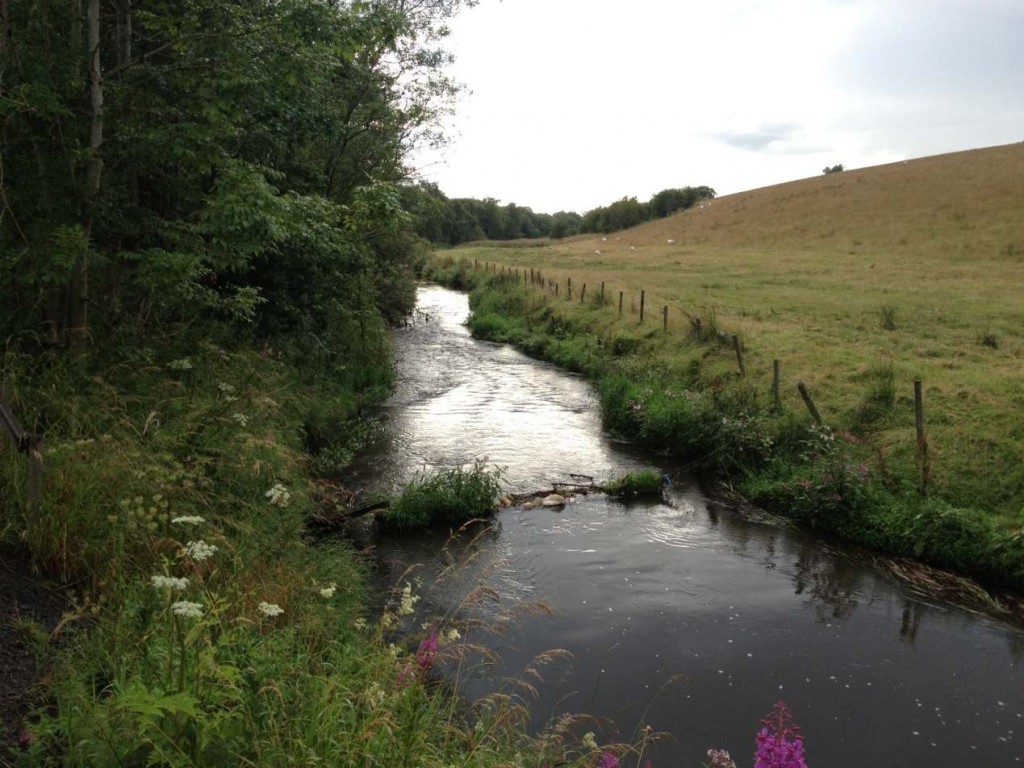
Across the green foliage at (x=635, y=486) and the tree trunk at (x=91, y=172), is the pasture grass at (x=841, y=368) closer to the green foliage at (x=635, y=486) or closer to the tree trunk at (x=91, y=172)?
the green foliage at (x=635, y=486)

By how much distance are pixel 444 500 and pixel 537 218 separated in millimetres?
154886

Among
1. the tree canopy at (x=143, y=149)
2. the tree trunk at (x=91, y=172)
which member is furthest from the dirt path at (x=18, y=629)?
the tree trunk at (x=91, y=172)

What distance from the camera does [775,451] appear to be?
12648mm

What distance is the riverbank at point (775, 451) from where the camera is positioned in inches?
375

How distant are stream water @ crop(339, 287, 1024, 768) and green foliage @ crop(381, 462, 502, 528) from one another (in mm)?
418

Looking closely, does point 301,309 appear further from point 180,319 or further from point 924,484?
point 924,484

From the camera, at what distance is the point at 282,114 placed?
1190 cm

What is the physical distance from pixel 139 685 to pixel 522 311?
1071 inches

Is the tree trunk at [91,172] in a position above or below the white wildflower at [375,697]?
above

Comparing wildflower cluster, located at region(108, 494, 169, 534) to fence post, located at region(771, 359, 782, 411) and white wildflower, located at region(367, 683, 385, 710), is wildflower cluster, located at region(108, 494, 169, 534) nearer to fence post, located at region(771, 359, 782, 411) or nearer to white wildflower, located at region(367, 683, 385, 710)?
white wildflower, located at region(367, 683, 385, 710)

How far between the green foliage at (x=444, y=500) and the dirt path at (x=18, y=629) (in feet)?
18.6

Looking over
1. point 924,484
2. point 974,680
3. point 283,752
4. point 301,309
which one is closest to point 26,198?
point 301,309

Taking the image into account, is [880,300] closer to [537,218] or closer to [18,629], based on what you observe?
[18,629]

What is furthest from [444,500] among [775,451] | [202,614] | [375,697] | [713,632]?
[202,614]
